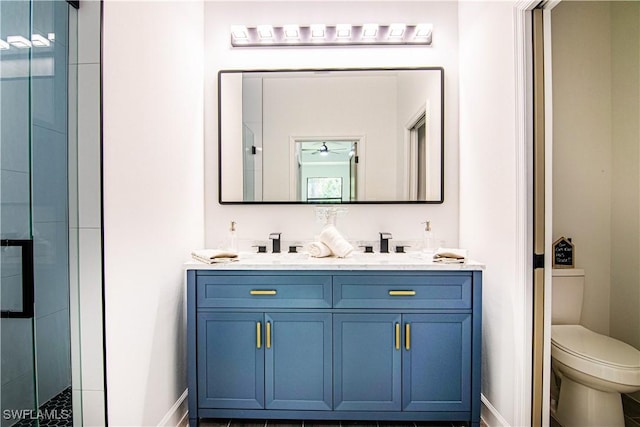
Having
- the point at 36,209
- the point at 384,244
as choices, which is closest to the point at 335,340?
the point at 384,244

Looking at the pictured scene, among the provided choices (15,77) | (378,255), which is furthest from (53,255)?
(378,255)

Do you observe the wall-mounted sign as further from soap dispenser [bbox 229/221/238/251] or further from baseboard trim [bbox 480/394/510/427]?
soap dispenser [bbox 229/221/238/251]

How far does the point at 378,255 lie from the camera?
2139 mm

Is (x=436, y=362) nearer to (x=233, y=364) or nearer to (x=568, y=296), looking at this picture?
(x=568, y=296)

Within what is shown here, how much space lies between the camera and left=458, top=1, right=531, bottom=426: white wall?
1591 mm

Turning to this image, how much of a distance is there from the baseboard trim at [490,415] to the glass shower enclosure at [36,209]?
1.88 m

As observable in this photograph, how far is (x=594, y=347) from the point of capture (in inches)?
66.0

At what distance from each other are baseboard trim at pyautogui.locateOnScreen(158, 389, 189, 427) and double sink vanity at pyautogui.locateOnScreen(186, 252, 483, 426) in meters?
0.10

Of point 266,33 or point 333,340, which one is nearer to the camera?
point 333,340

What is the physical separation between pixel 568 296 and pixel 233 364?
1.92 m

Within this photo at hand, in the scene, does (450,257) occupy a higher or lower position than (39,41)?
lower

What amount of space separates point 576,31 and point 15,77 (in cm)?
278

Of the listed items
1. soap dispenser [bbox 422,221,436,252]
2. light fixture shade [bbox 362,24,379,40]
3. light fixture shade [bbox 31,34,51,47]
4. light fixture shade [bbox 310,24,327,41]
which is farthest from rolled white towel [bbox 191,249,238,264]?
light fixture shade [bbox 362,24,379,40]

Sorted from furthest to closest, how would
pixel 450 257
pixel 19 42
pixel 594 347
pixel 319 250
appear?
pixel 319 250
pixel 450 257
pixel 594 347
pixel 19 42
